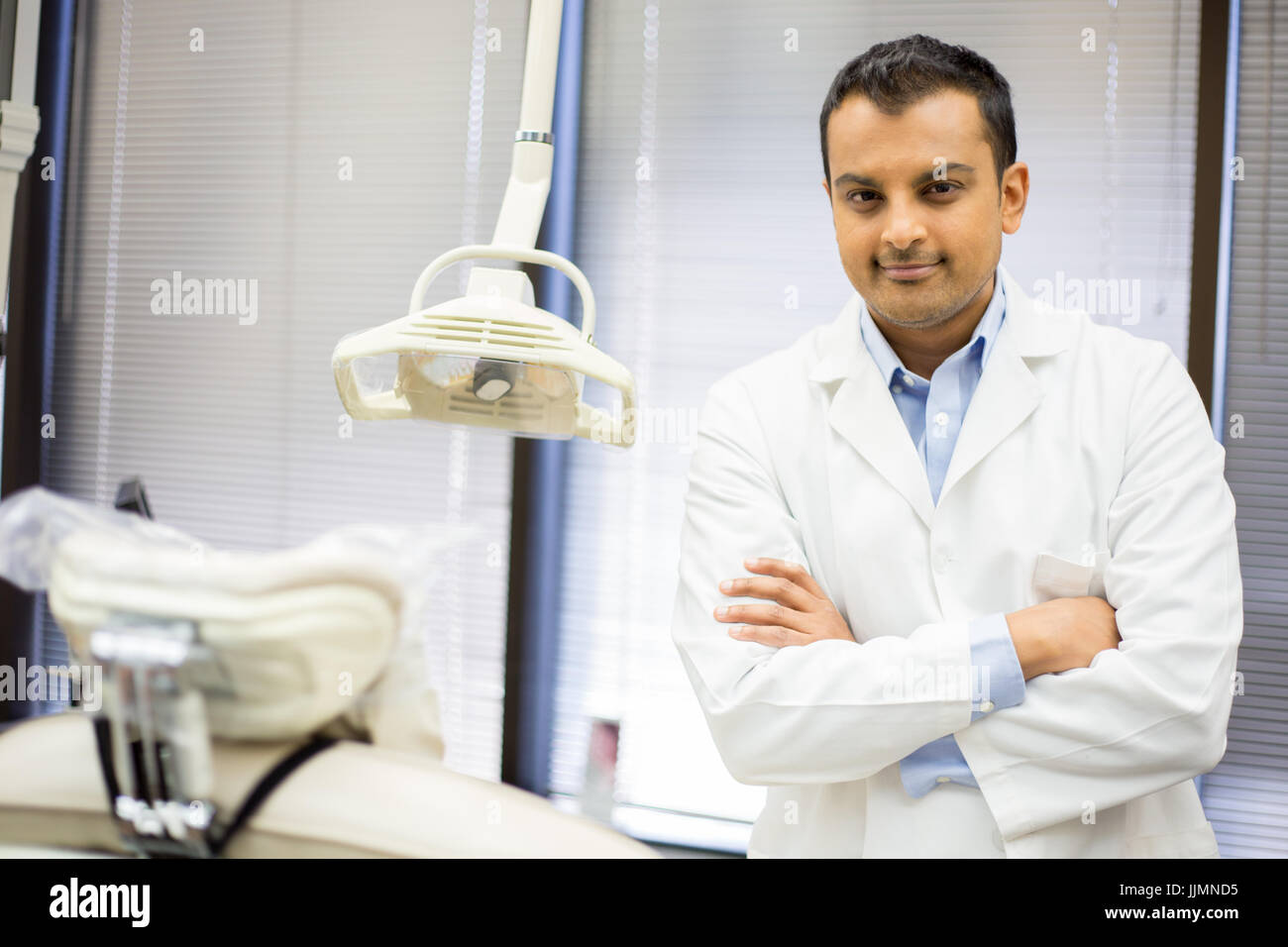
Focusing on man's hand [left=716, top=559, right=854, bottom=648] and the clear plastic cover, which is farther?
man's hand [left=716, top=559, right=854, bottom=648]

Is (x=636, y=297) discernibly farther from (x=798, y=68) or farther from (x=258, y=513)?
(x=258, y=513)

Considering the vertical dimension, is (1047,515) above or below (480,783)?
above

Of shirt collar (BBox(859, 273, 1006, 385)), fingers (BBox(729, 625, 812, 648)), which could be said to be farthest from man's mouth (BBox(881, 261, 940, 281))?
fingers (BBox(729, 625, 812, 648))

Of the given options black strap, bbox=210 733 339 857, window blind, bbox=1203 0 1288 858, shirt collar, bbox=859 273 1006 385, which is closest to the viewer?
black strap, bbox=210 733 339 857

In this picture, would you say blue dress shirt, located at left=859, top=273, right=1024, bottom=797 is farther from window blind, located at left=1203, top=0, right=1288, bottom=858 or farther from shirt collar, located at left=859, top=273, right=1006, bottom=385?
window blind, located at left=1203, top=0, right=1288, bottom=858

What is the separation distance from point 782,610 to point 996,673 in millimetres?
247

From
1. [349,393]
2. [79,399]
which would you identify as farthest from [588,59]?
[79,399]

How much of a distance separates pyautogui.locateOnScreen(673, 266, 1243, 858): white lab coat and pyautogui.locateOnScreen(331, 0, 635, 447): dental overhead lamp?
0.32m

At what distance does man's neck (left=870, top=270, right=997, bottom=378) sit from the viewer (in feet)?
3.96

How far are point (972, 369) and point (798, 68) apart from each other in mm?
1116

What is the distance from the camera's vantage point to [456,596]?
222 cm

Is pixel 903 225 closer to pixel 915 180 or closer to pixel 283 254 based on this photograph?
pixel 915 180

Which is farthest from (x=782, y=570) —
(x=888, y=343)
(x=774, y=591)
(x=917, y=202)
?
(x=917, y=202)

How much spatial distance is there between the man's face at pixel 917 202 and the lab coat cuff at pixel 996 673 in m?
0.40
